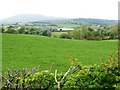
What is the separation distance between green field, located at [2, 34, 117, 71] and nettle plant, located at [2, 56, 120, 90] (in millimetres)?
9526

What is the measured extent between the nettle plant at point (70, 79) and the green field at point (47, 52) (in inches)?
375

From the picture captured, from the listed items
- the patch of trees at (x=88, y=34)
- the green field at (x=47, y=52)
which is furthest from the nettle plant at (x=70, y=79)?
the patch of trees at (x=88, y=34)

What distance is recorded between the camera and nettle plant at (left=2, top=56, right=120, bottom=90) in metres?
6.16

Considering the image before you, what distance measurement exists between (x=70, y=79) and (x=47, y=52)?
54.9 ft

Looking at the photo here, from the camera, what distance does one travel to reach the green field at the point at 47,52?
18391 mm

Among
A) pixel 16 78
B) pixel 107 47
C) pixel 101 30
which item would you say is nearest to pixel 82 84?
pixel 16 78

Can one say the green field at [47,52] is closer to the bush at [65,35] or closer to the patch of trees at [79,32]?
the patch of trees at [79,32]

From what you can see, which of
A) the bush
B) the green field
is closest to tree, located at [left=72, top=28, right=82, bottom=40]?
the bush

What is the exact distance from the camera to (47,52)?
23109mm

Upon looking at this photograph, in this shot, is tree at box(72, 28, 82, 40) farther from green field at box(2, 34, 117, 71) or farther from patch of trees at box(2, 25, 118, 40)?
green field at box(2, 34, 117, 71)

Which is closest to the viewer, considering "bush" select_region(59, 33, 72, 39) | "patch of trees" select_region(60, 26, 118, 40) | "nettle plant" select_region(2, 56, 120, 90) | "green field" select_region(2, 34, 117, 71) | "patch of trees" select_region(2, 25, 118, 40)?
"nettle plant" select_region(2, 56, 120, 90)

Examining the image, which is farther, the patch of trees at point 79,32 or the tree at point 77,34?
the tree at point 77,34

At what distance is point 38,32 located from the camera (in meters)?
38.6

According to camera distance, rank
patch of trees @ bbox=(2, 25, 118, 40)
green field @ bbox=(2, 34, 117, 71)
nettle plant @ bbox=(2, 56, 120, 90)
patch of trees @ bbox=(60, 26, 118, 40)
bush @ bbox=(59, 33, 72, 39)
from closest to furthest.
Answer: nettle plant @ bbox=(2, 56, 120, 90)
green field @ bbox=(2, 34, 117, 71)
patch of trees @ bbox=(2, 25, 118, 40)
patch of trees @ bbox=(60, 26, 118, 40)
bush @ bbox=(59, 33, 72, 39)
